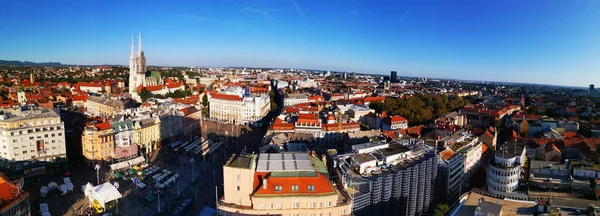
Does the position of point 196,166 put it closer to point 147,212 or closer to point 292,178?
point 147,212

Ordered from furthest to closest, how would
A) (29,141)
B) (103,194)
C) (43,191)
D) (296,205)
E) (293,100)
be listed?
(293,100) → (29,141) → (43,191) → (103,194) → (296,205)

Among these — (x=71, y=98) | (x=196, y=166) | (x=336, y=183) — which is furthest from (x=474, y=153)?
(x=71, y=98)

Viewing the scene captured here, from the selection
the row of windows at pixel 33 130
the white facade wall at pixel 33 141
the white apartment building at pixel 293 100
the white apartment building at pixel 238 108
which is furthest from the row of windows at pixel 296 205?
the white apartment building at pixel 293 100

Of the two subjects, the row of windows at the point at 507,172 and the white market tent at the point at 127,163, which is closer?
the row of windows at the point at 507,172

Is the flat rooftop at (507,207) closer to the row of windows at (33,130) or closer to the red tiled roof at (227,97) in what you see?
the row of windows at (33,130)

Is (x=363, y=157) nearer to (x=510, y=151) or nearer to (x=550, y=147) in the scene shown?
(x=510, y=151)

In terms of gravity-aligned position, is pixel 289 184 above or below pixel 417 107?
below

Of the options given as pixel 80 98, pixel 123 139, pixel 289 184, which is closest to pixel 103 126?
pixel 123 139
